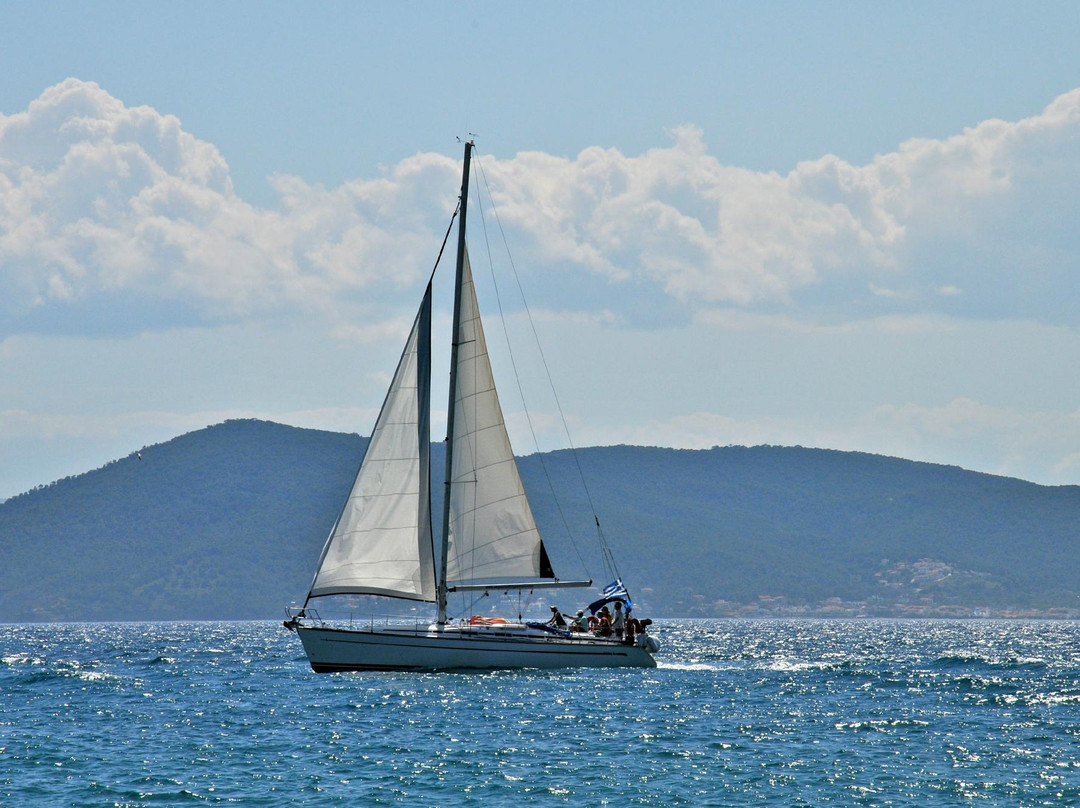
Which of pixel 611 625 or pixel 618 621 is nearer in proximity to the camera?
pixel 618 621

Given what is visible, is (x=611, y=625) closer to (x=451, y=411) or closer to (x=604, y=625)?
(x=604, y=625)

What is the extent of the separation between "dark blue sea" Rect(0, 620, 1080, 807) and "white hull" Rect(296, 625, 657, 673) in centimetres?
76

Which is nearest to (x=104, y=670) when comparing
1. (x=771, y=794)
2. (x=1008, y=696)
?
(x=1008, y=696)

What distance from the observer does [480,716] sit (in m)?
43.5

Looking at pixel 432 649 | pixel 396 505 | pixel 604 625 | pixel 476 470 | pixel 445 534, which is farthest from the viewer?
pixel 604 625

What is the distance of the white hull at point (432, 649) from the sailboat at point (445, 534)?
4 cm

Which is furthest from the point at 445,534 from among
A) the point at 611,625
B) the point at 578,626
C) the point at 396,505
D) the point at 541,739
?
the point at 541,739

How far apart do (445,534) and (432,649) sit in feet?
14.0

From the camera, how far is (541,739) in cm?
3841

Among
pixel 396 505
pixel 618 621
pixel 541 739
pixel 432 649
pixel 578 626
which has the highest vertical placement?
pixel 396 505

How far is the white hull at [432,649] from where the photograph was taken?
180 feet

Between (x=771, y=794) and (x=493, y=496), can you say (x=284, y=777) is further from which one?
(x=493, y=496)

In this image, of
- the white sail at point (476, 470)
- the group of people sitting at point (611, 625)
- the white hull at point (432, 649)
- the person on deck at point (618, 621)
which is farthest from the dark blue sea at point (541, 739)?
the white sail at point (476, 470)

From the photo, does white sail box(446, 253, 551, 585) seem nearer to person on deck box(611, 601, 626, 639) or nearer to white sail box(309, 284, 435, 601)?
white sail box(309, 284, 435, 601)
